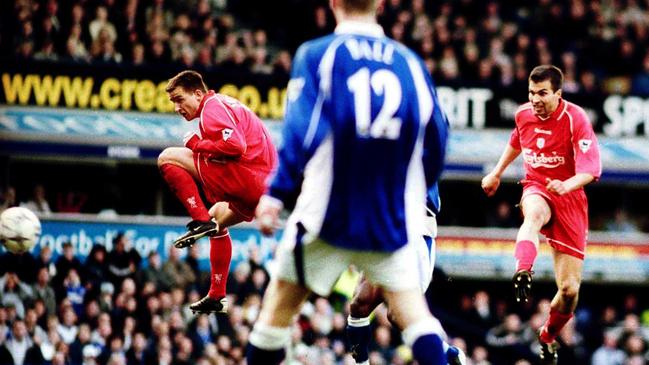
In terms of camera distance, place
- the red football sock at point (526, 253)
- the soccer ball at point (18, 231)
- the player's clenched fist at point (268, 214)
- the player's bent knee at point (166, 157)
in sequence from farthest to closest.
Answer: the soccer ball at point (18, 231), the player's bent knee at point (166, 157), the red football sock at point (526, 253), the player's clenched fist at point (268, 214)

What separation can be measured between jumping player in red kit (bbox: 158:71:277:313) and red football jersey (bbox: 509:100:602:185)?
207cm

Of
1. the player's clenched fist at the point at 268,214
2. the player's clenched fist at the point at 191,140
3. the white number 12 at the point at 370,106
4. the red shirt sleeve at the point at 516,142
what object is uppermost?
the white number 12 at the point at 370,106

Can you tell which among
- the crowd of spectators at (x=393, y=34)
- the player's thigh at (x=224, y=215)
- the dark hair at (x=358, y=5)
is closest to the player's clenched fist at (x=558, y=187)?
the player's thigh at (x=224, y=215)

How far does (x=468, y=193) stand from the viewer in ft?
74.0

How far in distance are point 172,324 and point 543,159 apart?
26.0ft

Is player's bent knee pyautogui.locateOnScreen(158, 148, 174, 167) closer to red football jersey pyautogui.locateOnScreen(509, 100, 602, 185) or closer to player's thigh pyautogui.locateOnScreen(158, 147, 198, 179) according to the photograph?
player's thigh pyautogui.locateOnScreen(158, 147, 198, 179)

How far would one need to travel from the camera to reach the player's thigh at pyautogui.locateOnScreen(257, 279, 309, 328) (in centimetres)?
684

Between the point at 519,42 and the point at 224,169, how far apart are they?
13.1 meters

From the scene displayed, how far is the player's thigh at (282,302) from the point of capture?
6.84 m

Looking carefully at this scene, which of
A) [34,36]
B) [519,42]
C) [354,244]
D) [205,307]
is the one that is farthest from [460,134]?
[354,244]

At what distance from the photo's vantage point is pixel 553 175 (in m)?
10.5

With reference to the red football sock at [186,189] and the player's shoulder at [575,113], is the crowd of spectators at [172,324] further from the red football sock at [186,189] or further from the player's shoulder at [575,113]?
the player's shoulder at [575,113]

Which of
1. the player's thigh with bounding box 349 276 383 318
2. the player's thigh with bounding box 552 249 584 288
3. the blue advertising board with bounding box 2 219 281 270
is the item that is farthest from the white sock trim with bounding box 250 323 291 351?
→ the blue advertising board with bounding box 2 219 281 270

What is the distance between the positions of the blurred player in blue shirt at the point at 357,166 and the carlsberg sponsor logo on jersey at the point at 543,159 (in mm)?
3793
